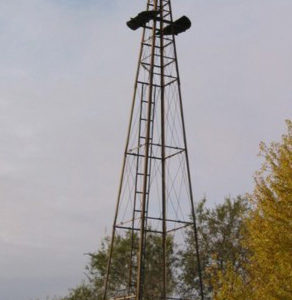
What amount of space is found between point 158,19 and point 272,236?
11.0 m

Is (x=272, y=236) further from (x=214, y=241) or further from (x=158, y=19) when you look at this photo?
(x=214, y=241)

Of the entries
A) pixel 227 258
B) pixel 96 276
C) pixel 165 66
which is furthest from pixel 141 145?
pixel 96 276

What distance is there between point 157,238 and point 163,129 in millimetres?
17189

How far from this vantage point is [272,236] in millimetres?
17656

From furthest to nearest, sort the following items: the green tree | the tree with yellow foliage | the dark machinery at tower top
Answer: the green tree
the dark machinery at tower top
the tree with yellow foliage

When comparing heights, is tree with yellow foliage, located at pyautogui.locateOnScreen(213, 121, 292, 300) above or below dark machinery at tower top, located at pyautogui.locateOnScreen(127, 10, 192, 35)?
below

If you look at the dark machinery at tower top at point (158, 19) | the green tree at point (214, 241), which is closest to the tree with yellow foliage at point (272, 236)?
the dark machinery at tower top at point (158, 19)

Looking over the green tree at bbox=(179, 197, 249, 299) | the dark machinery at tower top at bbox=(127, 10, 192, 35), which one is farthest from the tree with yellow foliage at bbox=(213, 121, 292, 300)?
the green tree at bbox=(179, 197, 249, 299)

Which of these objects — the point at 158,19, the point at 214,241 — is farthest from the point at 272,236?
the point at 214,241

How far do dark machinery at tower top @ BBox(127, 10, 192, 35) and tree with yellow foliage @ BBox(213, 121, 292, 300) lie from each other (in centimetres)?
807

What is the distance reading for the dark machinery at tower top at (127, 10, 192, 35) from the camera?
25.1 metres

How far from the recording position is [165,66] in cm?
2498

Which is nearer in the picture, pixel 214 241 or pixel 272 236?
pixel 272 236

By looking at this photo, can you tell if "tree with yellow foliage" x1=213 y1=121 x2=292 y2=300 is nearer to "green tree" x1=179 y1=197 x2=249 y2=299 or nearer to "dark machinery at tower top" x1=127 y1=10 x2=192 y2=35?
"dark machinery at tower top" x1=127 y1=10 x2=192 y2=35
